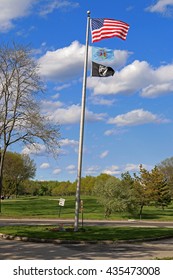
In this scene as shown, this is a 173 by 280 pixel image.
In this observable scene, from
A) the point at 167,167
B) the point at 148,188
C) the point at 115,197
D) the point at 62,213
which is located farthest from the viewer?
the point at 167,167

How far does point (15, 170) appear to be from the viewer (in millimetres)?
75500

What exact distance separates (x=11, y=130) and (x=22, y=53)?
5807mm

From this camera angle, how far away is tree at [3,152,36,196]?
244 ft

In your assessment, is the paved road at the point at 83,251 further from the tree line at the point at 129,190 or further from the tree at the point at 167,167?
the tree at the point at 167,167

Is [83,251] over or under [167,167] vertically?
under

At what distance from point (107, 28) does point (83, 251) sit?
34.5 feet

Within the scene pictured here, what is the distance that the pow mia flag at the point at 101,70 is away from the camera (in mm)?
19328

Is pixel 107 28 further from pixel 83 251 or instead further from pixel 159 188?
pixel 159 188

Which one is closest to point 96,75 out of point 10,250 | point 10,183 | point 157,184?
point 10,250

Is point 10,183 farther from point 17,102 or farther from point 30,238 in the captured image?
point 30,238

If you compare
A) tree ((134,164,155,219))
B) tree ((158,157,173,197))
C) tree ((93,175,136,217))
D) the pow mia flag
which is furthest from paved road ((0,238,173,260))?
tree ((158,157,173,197))

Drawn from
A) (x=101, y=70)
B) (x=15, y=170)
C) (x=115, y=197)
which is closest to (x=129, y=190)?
(x=115, y=197)

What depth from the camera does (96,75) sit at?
19516 mm

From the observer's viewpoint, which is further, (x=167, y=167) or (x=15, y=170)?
(x=167, y=167)
